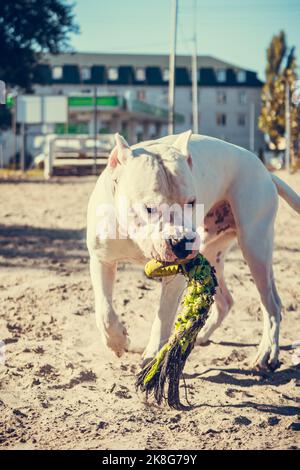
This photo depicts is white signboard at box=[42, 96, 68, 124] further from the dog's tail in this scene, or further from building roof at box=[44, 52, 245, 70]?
building roof at box=[44, 52, 245, 70]

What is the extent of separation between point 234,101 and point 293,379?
71.0 m

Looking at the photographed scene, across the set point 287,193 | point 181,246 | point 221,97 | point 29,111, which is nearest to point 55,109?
point 29,111

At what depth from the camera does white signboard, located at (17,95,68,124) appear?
25.2 meters

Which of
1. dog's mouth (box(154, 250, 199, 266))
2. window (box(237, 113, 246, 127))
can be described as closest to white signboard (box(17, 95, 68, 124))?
dog's mouth (box(154, 250, 199, 266))

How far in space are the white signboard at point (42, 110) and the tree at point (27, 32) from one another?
68.0 inches

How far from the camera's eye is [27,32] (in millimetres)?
26922

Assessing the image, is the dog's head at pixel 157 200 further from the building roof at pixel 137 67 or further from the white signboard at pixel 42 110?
the building roof at pixel 137 67

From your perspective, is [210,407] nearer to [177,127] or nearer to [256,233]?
[256,233]

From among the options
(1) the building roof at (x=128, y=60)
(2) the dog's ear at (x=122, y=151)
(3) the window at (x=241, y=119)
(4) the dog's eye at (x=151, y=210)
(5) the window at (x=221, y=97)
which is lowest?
(3) the window at (x=241, y=119)

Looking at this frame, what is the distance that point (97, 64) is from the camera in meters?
73.2

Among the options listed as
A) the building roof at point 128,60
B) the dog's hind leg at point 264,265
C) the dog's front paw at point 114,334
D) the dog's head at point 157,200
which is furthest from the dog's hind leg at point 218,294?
the building roof at point 128,60

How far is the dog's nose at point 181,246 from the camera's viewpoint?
3.18m

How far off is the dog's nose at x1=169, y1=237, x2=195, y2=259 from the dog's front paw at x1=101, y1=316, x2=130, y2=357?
789 mm
